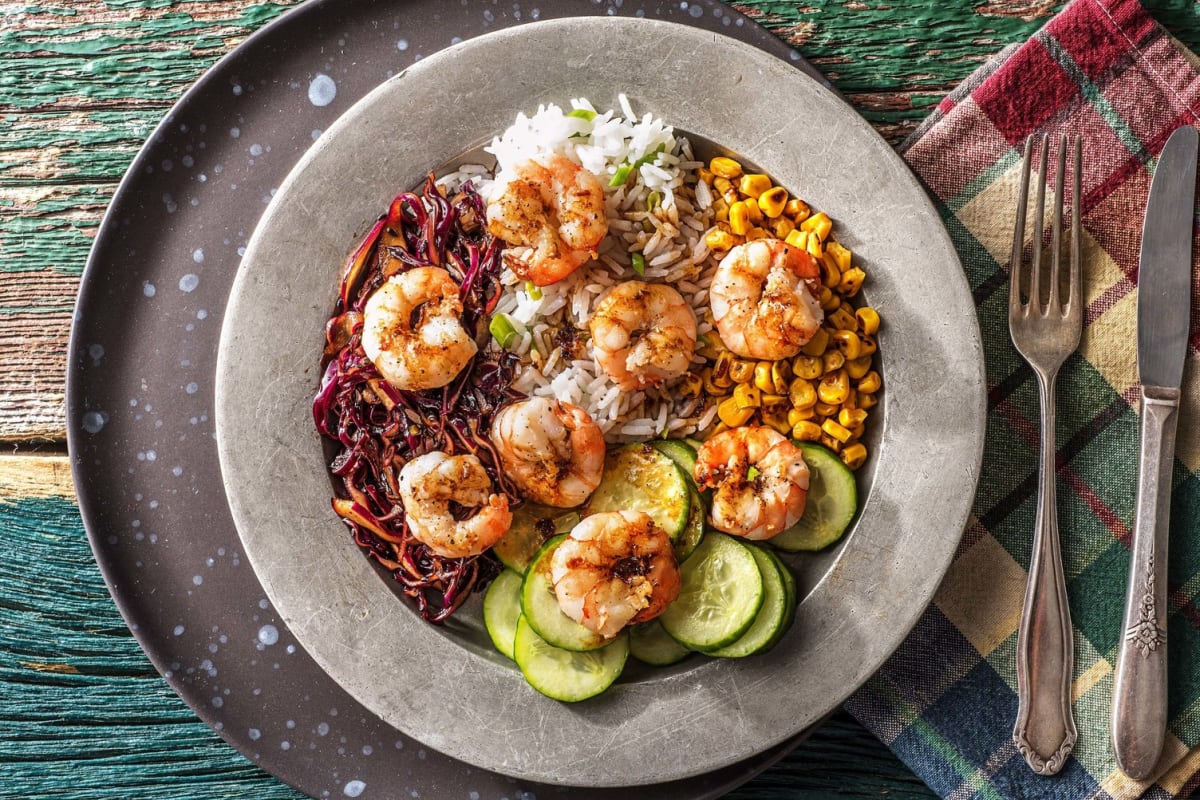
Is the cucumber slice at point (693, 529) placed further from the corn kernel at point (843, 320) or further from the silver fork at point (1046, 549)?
the silver fork at point (1046, 549)

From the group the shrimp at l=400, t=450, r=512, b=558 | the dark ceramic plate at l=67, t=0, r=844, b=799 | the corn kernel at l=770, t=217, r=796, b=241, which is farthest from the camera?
the dark ceramic plate at l=67, t=0, r=844, b=799

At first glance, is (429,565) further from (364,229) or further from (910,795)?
(910,795)

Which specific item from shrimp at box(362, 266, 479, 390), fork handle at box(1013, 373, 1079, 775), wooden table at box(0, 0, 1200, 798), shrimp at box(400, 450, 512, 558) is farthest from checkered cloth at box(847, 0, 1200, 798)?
wooden table at box(0, 0, 1200, 798)

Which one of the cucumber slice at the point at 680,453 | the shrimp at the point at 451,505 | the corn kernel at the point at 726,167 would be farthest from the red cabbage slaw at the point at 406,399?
the corn kernel at the point at 726,167

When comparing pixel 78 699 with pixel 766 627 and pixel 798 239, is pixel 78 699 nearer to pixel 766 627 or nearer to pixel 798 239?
pixel 766 627

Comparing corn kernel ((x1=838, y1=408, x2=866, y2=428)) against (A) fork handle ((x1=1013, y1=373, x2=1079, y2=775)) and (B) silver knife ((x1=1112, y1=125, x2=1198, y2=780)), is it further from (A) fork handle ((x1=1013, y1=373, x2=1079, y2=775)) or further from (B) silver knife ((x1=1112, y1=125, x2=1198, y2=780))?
(B) silver knife ((x1=1112, y1=125, x2=1198, y2=780))

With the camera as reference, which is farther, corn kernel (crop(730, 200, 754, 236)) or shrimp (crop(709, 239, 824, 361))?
corn kernel (crop(730, 200, 754, 236))

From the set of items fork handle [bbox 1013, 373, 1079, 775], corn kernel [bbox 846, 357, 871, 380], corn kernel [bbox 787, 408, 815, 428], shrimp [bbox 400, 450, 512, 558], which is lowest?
fork handle [bbox 1013, 373, 1079, 775]

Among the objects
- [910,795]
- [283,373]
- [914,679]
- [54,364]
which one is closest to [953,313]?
[914,679]

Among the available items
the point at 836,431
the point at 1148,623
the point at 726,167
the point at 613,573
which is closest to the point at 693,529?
the point at 613,573
